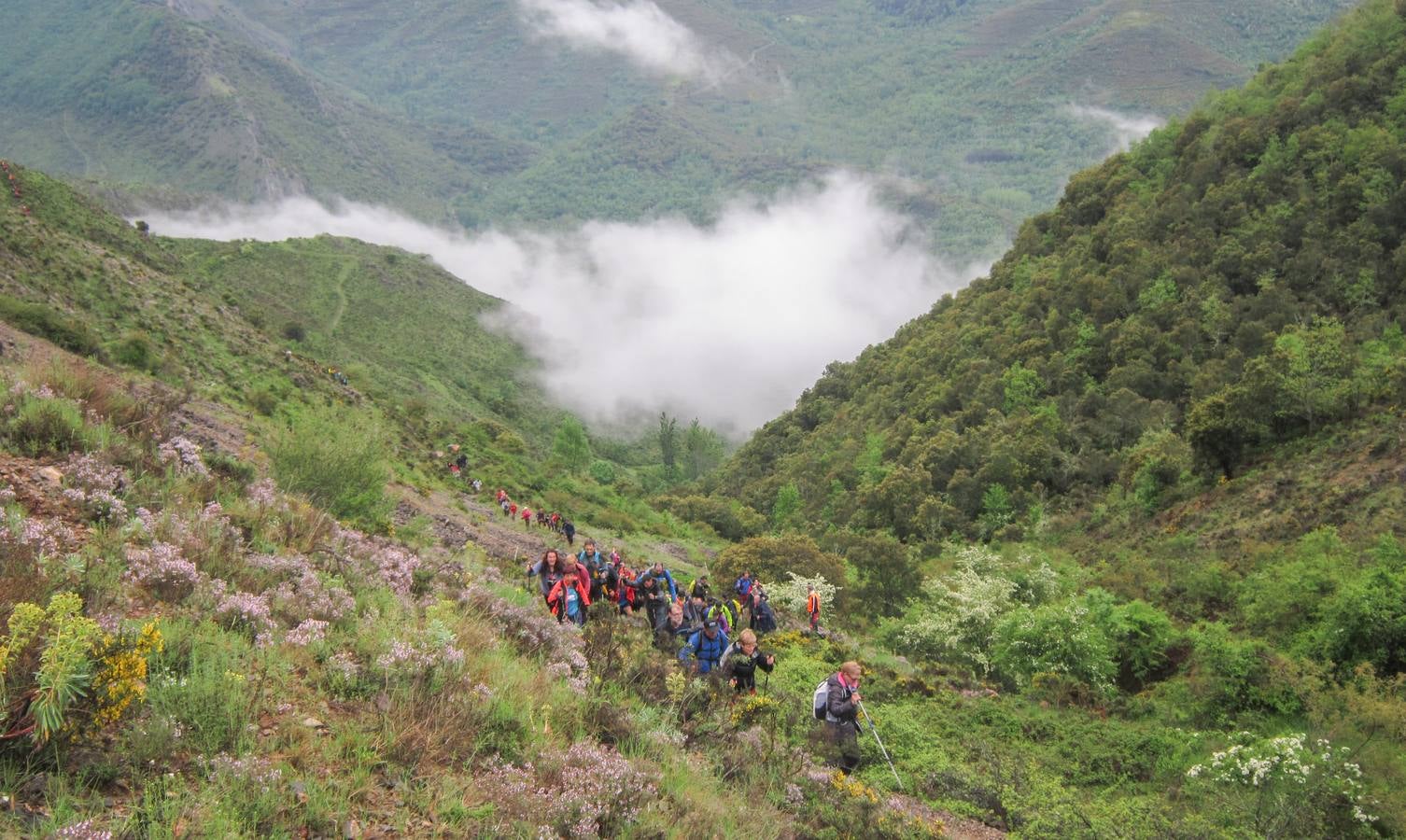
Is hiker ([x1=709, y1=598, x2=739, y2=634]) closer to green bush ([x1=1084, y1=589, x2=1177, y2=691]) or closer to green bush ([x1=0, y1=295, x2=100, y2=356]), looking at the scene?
green bush ([x1=1084, y1=589, x2=1177, y2=691])

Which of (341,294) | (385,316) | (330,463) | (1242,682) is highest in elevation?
(341,294)

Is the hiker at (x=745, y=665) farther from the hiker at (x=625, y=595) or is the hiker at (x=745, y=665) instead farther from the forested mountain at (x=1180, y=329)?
the forested mountain at (x=1180, y=329)

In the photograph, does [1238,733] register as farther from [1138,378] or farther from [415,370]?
[415,370]

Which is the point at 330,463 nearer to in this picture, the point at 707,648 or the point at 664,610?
the point at 664,610

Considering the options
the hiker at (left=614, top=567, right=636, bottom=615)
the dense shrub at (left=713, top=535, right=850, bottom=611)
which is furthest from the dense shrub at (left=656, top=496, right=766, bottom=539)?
the hiker at (left=614, top=567, right=636, bottom=615)

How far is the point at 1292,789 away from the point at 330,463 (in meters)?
12.5

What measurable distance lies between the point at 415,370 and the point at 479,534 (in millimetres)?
59576

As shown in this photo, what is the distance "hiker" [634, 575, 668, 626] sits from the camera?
39.8 feet

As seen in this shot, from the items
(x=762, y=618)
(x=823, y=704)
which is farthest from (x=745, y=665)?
(x=762, y=618)

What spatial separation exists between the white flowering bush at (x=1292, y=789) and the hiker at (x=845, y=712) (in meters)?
4.19

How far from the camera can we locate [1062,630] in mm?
14328

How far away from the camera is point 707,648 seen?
32.0ft

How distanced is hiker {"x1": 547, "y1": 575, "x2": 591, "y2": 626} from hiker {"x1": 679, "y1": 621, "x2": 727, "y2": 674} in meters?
1.41

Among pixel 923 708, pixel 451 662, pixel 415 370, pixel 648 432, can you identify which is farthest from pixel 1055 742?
pixel 648 432
